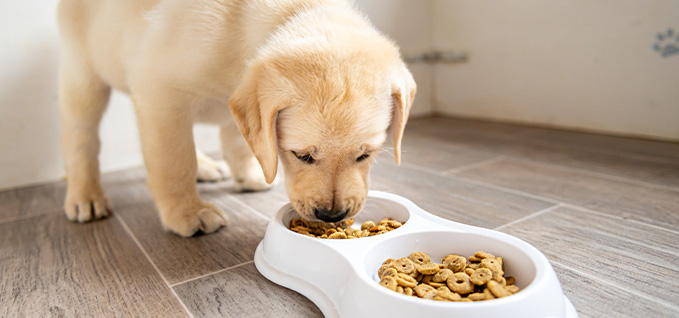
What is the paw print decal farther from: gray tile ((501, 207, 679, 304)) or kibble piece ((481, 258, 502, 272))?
kibble piece ((481, 258, 502, 272))

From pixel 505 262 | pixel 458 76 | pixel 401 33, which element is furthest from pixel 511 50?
pixel 505 262

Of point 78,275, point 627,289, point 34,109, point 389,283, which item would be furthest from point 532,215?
point 34,109

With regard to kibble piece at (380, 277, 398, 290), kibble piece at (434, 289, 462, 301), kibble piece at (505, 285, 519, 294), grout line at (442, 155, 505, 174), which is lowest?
grout line at (442, 155, 505, 174)

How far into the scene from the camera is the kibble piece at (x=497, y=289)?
3.33 ft

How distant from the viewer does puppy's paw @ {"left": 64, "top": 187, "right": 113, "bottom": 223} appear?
1.96m

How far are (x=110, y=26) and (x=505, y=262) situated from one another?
165 centimetres

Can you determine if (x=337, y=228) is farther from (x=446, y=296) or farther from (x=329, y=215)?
(x=446, y=296)

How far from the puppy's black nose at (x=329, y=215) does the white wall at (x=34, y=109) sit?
4.91 ft

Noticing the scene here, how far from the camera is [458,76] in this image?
3.96 meters

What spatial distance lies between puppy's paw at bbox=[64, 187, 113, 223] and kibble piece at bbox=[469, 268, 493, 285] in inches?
61.3

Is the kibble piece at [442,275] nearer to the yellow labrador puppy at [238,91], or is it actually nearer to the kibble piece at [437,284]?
the kibble piece at [437,284]

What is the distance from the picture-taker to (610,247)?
1.44 m

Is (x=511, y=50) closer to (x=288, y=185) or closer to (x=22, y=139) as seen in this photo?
(x=288, y=185)

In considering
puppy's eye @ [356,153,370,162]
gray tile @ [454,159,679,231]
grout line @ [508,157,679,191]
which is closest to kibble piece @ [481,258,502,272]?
puppy's eye @ [356,153,370,162]
